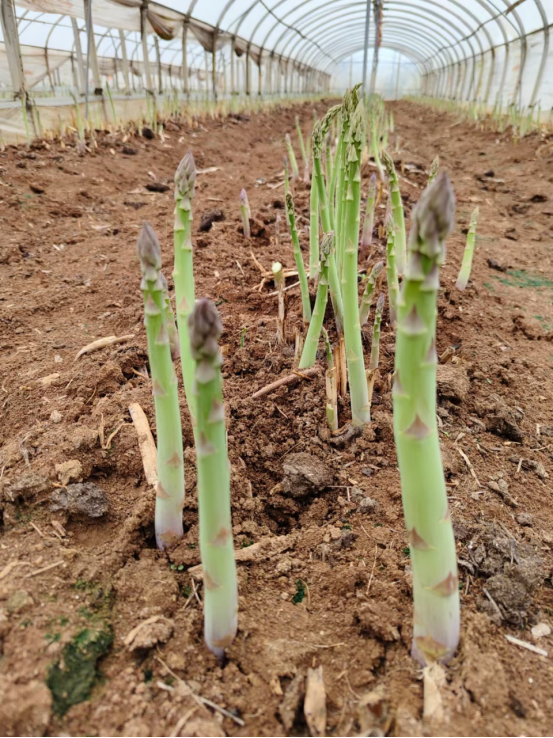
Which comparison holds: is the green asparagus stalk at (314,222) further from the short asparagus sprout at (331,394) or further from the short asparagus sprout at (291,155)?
the short asparagus sprout at (291,155)

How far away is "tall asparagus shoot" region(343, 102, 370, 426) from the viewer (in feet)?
5.06

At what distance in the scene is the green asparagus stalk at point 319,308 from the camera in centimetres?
174

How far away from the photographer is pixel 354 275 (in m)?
1.61

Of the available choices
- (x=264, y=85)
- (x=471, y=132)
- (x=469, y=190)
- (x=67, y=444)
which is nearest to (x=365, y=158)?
(x=469, y=190)

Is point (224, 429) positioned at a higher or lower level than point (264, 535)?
higher

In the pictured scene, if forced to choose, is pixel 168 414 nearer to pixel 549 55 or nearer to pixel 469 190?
pixel 469 190

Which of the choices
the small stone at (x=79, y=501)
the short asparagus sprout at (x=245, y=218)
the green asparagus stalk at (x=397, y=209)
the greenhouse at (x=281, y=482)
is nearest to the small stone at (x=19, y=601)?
the greenhouse at (x=281, y=482)

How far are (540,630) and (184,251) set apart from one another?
126 cm

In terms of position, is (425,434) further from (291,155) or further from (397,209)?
(291,155)

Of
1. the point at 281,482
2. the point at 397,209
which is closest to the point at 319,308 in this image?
the point at 281,482

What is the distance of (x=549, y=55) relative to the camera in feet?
40.1

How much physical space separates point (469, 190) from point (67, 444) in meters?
5.56

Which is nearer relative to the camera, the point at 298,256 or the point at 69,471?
the point at 69,471

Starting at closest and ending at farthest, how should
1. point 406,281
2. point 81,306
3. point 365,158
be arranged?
1. point 406,281
2. point 81,306
3. point 365,158
